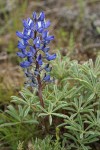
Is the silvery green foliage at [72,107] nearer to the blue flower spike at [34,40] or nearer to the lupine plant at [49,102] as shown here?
the lupine plant at [49,102]

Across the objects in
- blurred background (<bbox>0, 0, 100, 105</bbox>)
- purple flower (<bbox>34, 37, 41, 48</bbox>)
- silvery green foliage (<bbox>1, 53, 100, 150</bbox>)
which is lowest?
silvery green foliage (<bbox>1, 53, 100, 150</bbox>)

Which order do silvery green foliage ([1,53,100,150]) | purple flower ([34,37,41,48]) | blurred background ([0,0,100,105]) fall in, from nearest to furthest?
1. purple flower ([34,37,41,48])
2. silvery green foliage ([1,53,100,150])
3. blurred background ([0,0,100,105])

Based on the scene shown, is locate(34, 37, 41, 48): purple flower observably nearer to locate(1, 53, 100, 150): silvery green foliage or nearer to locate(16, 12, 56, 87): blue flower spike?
locate(16, 12, 56, 87): blue flower spike

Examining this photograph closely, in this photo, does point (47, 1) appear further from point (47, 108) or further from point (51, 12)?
point (47, 108)

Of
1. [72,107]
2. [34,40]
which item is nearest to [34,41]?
[34,40]

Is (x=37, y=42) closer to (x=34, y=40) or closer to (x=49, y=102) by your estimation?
(x=34, y=40)

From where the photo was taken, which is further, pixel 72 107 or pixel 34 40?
pixel 72 107

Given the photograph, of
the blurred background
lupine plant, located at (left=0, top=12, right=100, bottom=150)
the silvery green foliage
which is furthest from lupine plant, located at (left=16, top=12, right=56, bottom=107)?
the blurred background

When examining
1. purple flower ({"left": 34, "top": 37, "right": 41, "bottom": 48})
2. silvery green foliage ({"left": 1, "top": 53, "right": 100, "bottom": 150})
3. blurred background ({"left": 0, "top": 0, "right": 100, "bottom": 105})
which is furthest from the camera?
blurred background ({"left": 0, "top": 0, "right": 100, "bottom": 105})
